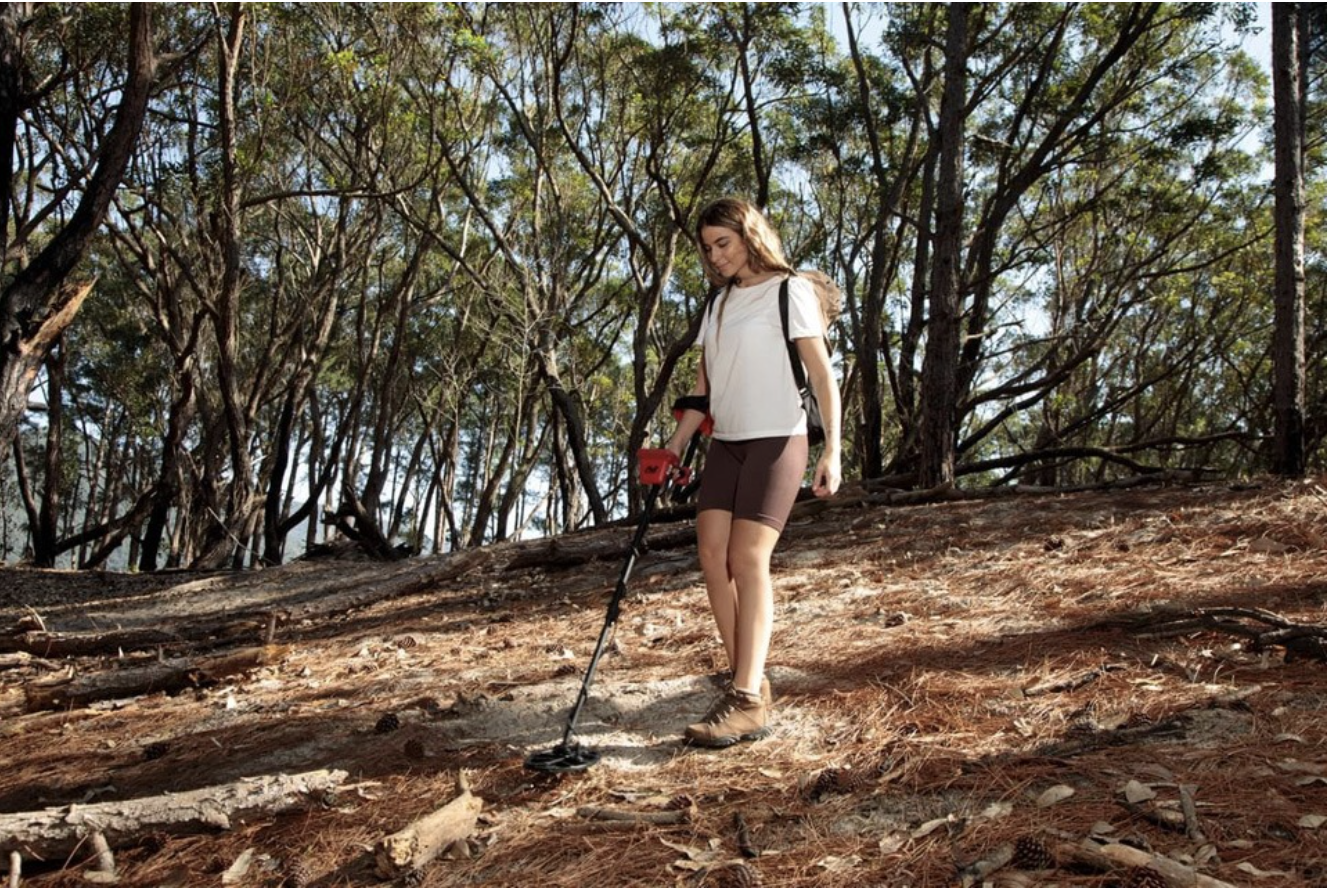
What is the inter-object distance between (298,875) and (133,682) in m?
2.63

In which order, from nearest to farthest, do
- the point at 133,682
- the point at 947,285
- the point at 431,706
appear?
the point at 431,706 → the point at 133,682 → the point at 947,285

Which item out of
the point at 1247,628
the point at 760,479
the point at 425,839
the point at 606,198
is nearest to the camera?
the point at 425,839

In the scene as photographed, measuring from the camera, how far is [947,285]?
8039 millimetres

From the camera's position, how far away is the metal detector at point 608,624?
2.87m

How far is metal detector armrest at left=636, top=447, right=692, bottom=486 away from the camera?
11.2ft

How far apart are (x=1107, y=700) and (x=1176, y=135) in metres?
13.2

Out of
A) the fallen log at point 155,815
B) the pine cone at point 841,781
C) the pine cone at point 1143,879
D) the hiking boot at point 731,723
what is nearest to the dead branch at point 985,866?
the pine cone at point 1143,879

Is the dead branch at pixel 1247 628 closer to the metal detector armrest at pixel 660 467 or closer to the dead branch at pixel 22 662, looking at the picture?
the metal detector armrest at pixel 660 467

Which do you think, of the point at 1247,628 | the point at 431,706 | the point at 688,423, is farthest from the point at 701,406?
the point at 1247,628

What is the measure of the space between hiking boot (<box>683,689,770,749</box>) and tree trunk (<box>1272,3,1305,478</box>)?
5.93 meters

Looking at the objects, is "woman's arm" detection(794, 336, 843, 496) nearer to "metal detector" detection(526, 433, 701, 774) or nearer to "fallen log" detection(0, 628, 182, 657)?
"metal detector" detection(526, 433, 701, 774)

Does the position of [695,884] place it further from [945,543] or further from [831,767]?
[945,543]

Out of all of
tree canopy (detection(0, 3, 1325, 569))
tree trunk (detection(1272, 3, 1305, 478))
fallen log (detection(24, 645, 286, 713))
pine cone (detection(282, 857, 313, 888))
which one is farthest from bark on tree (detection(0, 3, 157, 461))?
tree trunk (detection(1272, 3, 1305, 478))

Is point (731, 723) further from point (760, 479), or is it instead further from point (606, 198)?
point (606, 198)
